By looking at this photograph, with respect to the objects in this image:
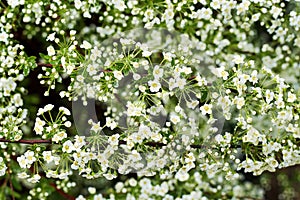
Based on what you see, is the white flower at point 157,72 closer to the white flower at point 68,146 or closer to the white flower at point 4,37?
the white flower at point 68,146

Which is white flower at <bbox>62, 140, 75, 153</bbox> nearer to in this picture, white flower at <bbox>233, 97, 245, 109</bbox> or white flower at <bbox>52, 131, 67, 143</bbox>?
white flower at <bbox>52, 131, 67, 143</bbox>

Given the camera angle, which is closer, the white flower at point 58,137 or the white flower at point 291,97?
the white flower at point 58,137

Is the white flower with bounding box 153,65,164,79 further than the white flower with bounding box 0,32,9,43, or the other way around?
the white flower with bounding box 0,32,9,43

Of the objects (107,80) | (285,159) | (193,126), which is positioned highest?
(107,80)

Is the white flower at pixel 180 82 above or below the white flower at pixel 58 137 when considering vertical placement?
above

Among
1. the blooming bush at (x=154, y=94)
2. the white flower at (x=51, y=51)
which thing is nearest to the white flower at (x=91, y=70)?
the blooming bush at (x=154, y=94)

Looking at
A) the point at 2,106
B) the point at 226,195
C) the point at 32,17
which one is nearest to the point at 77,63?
the point at 2,106

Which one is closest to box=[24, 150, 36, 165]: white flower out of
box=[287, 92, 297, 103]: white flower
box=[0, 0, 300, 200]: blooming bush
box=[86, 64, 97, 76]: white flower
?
box=[0, 0, 300, 200]: blooming bush

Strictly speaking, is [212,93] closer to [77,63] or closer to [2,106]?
[77,63]
